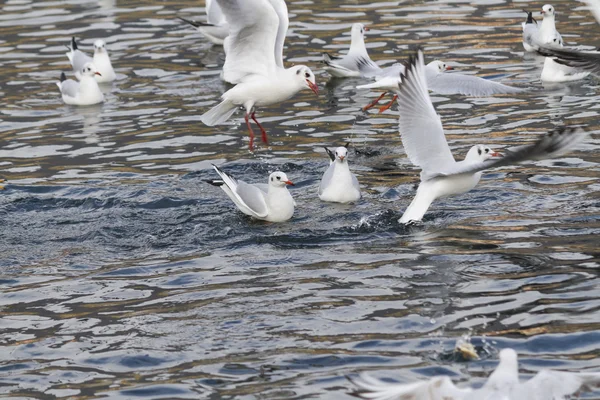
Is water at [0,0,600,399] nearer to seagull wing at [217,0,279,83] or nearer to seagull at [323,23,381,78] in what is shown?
seagull at [323,23,381,78]

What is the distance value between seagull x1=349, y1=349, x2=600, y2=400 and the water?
0.91 meters

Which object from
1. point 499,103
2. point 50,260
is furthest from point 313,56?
point 50,260

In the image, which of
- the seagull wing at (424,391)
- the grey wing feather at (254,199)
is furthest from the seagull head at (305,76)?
the seagull wing at (424,391)

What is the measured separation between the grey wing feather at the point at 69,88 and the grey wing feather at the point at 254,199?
581 cm

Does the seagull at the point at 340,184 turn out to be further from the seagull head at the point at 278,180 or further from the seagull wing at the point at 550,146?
the seagull wing at the point at 550,146

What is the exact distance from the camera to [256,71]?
12805 mm

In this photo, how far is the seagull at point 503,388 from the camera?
17.4 ft

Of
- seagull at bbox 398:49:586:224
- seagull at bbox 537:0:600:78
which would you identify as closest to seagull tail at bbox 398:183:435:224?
seagull at bbox 398:49:586:224

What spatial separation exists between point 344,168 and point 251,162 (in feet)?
6.49

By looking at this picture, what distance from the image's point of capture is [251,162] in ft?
39.9

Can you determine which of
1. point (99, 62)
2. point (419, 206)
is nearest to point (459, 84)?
point (419, 206)

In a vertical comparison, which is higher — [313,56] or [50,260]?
[313,56]

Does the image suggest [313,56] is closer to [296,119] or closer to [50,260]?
[296,119]

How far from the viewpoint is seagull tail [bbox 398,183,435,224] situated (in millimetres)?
9562
